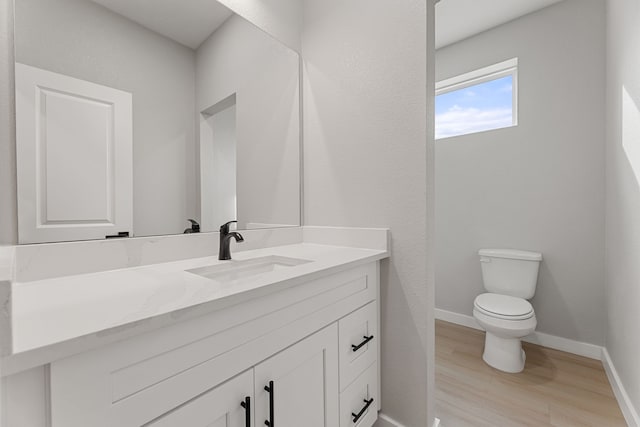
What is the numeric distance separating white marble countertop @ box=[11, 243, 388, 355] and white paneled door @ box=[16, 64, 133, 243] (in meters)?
0.18

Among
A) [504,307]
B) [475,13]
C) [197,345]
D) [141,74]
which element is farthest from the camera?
[475,13]

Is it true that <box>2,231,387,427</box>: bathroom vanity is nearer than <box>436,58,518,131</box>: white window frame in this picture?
Yes

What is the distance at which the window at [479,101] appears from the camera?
2.34m

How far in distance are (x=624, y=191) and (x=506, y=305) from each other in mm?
910

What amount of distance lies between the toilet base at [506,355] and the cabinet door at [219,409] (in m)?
1.78

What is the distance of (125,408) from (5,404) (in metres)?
0.17

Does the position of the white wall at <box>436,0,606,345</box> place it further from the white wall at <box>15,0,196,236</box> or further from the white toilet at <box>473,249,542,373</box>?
the white wall at <box>15,0,196,236</box>

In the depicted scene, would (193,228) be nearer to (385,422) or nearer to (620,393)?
(385,422)

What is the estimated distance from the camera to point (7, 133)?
31.5 inches

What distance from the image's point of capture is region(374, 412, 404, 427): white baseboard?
1279mm

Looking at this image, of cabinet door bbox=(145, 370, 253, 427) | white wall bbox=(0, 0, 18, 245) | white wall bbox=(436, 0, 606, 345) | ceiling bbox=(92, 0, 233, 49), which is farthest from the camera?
white wall bbox=(436, 0, 606, 345)

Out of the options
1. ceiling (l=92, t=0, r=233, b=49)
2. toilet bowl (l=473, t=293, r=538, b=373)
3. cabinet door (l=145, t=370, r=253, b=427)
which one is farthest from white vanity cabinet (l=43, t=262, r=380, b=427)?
ceiling (l=92, t=0, r=233, b=49)

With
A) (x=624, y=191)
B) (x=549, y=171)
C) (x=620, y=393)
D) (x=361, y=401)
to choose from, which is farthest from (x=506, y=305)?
(x=361, y=401)

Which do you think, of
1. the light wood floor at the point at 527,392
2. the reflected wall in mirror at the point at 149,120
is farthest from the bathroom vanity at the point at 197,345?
the light wood floor at the point at 527,392
